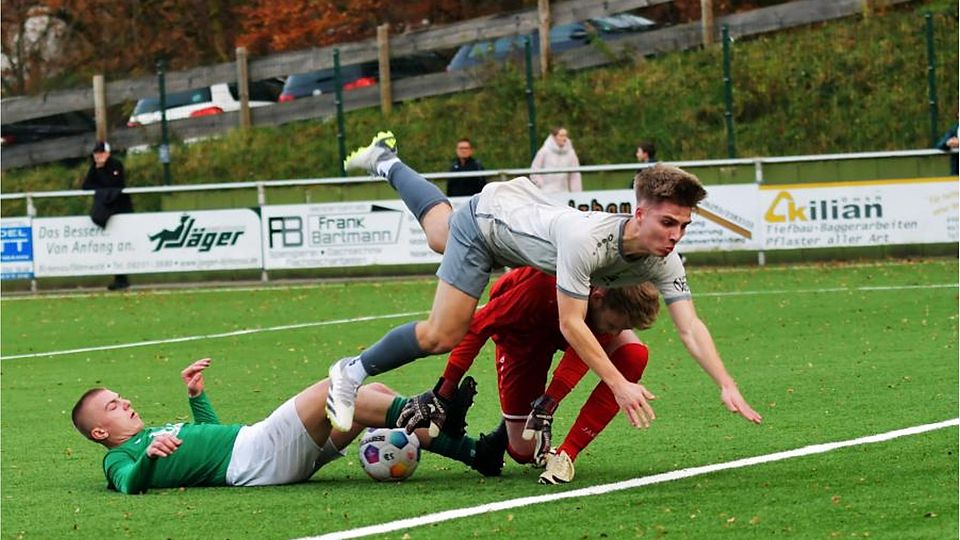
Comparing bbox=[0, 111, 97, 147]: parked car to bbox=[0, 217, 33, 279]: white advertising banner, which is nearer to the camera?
bbox=[0, 217, 33, 279]: white advertising banner

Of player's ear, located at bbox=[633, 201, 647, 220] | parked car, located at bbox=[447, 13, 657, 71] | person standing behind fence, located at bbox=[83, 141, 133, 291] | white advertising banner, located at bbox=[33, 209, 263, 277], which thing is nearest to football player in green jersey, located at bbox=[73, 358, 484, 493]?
player's ear, located at bbox=[633, 201, 647, 220]

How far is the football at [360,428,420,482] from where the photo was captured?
8.06 m

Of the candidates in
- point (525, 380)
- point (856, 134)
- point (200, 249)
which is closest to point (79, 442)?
point (525, 380)

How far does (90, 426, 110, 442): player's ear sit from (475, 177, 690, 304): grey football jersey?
195cm

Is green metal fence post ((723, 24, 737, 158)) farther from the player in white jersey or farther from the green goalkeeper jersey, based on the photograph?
the green goalkeeper jersey

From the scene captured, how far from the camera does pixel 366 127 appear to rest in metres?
29.8

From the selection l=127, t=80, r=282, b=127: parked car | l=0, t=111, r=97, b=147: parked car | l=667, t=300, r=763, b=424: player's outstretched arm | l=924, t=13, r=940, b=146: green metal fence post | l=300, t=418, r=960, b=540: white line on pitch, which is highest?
l=127, t=80, r=282, b=127: parked car

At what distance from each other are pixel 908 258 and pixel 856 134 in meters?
5.87

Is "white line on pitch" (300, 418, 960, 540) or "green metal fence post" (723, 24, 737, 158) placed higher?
"green metal fence post" (723, 24, 737, 158)

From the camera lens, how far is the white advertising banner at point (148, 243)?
2270 cm

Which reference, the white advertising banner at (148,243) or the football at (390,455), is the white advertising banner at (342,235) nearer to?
the white advertising banner at (148,243)

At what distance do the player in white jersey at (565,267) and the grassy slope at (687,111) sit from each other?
61.2ft

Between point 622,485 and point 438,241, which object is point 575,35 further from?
point 622,485

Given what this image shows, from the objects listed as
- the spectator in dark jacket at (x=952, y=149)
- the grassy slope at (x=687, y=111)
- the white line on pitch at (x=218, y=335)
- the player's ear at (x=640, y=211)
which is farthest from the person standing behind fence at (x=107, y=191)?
the player's ear at (x=640, y=211)
